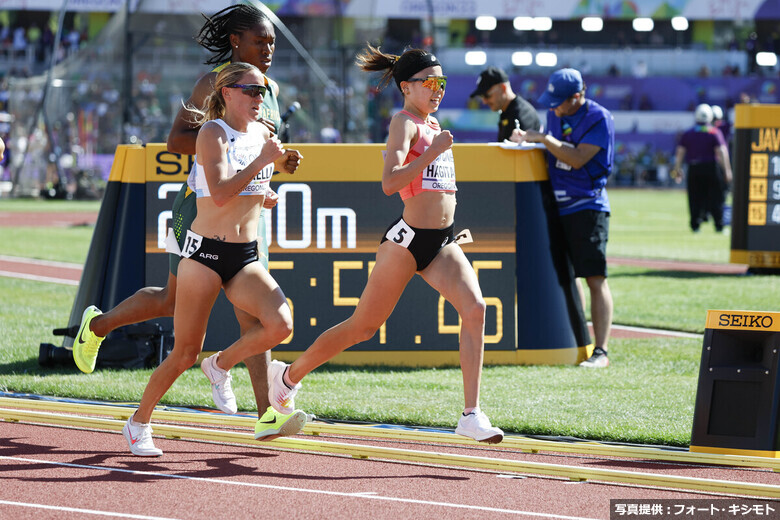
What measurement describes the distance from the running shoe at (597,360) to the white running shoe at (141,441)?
3958mm

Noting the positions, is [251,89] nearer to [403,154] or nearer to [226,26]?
[403,154]

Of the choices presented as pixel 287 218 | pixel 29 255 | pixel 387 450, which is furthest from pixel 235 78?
pixel 29 255

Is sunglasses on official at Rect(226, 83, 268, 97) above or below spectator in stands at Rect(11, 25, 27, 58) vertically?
below

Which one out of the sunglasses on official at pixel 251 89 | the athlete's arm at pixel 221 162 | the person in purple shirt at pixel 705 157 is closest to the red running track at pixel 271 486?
the athlete's arm at pixel 221 162

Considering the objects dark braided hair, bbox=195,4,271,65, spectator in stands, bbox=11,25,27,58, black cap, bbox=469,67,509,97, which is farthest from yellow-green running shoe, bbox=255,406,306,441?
spectator in stands, bbox=11,25,27,58

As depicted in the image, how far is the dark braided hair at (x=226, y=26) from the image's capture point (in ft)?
20.6

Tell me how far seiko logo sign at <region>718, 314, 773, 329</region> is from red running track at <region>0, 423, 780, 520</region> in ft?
2.40

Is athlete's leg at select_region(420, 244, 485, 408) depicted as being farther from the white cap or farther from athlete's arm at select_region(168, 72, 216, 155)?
the white cap

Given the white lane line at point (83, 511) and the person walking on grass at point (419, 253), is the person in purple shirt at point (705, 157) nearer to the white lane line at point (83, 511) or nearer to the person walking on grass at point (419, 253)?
the person walking on grass at point (419, 253)

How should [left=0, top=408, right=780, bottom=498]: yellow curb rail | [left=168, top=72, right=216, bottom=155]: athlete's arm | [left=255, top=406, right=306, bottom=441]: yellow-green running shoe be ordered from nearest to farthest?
[left=0, top=408, right=780, bottom=498]: yellow curb rail < [left=255, top=406, right=306, bottom=441]: yellow-green running shoe < [left=168, top=72, right=216, bottom=155]: athlete's arm

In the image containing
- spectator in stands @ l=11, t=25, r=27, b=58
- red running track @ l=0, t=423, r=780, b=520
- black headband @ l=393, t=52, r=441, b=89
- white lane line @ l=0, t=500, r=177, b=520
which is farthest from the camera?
spectator in stands @ l=11, t=25, r=27, b=58

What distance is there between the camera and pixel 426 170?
589 centimetres

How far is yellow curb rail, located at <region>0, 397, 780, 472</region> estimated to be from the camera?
18.7 feet

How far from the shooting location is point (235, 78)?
555cm
